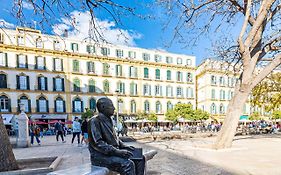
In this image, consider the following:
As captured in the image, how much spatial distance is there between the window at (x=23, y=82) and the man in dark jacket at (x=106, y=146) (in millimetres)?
35147

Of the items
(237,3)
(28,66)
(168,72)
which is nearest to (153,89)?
(168,72)

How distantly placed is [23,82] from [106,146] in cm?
3567

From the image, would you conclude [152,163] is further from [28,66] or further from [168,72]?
[168,72]

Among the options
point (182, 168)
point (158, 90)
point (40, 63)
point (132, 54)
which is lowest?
point (158, 90)

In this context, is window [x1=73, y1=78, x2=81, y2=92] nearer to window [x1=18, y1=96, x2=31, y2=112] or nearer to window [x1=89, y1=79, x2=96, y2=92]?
window [x1=89, y1=79, x2=96, y2=92]

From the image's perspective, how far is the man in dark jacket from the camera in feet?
9.11

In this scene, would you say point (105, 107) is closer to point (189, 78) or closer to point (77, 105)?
point (77, 105)

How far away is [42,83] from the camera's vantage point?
111 ft

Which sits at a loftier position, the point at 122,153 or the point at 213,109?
the point at 122,153

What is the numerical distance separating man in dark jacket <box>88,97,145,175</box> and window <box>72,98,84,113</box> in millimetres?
34272

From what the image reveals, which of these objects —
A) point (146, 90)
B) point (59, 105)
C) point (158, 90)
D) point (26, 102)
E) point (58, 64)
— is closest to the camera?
point (26, 102)

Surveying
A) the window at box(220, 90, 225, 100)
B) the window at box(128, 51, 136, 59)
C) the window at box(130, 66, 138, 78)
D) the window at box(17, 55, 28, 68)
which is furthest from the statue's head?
the window at box(220, 90, 225, 100)

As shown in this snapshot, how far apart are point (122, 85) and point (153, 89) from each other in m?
6.96

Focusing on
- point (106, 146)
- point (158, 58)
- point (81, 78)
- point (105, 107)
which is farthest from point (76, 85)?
point (106, 146)
